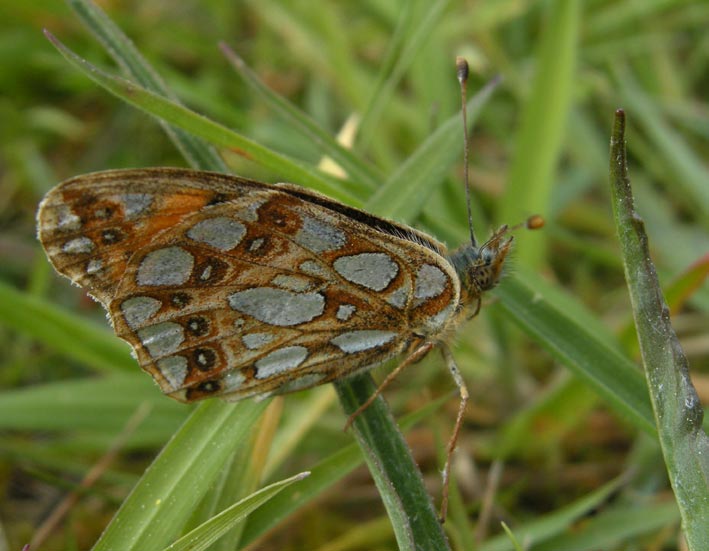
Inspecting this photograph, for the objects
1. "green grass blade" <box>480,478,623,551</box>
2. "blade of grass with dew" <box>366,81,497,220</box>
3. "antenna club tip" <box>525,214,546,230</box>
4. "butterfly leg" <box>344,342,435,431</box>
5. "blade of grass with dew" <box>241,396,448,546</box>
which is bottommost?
"green grass blade" <box>480,478,623,551</box>

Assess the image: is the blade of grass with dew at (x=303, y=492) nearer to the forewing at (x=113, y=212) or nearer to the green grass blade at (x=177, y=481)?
the green grass blade at (x=177, y=481)

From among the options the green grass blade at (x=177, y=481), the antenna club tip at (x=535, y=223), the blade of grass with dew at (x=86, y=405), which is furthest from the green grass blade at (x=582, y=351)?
the blade of grass with dew at (x=86, y=405)

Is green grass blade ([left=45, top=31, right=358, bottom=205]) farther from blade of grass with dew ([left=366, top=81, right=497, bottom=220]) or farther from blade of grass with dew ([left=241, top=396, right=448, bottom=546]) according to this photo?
blade of grass with dew ([left=241, top=396, right=448, bottom=546])

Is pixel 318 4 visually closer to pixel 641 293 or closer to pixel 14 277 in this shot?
→ pixel 14 277

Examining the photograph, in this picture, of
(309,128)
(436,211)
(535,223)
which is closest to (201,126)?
(309,128)

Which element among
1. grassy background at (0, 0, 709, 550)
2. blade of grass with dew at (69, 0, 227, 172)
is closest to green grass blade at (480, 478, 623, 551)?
grassy background at (0, 0, 709, 550)

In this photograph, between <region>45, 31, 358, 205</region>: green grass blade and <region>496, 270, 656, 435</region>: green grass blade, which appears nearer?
<region>45, 31, 358, 205</region>: green grass blade
